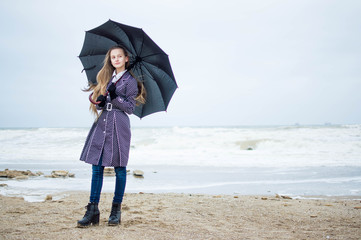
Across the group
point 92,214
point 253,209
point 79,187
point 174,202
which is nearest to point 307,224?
point 253,209

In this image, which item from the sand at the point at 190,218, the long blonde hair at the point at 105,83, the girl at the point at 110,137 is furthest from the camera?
the long blonde hair at the point at 105,83

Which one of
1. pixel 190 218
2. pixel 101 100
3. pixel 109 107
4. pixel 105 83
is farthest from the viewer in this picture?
pixel 190 218

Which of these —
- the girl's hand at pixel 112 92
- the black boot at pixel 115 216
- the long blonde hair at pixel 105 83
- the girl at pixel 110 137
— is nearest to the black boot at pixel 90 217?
the girl at pixel 110 137

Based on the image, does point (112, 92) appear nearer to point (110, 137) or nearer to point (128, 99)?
point (128, 99)

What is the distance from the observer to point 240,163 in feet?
34.9

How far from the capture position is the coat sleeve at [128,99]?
9.59 ft

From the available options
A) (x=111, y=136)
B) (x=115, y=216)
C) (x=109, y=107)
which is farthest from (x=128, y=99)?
(x=115, y=216)

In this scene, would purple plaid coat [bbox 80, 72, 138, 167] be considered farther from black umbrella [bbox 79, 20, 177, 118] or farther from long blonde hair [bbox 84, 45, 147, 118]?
black umbrella [bbox 79, 20, 177, 118]

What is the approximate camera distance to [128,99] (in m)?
3.09

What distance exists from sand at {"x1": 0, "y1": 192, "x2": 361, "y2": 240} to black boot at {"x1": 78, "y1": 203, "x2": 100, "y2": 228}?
7cm

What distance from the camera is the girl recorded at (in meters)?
2.93

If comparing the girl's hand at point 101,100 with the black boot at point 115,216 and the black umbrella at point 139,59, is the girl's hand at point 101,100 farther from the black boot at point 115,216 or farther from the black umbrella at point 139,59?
the black boot at point 115,216

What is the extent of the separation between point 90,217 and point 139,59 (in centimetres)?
186

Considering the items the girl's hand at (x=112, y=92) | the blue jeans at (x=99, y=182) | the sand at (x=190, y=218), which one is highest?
the girl's hand at (x=112, y=92)
